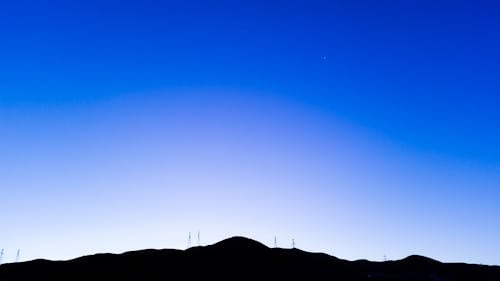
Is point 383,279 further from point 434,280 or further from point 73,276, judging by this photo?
point 73,276

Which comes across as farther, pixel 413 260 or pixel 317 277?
pixel 413 260

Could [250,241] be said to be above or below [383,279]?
above

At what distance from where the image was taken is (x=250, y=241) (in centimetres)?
5791

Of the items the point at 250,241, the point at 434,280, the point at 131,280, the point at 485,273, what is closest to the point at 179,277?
the point at 131,280

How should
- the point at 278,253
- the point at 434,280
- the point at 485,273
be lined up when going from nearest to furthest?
the point at 434,280 < the point at 278,253 < the point at 485,273

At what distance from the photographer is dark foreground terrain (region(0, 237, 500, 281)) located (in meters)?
50.0

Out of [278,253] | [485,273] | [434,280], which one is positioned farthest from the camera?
[485,273]

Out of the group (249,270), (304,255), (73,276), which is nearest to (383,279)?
(304,255)

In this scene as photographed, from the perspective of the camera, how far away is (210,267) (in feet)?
169

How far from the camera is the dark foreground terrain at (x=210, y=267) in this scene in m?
50.0

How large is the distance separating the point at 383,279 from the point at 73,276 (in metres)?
34.6

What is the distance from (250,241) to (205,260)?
23.9ft

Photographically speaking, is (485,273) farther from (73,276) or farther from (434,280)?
(73,276)

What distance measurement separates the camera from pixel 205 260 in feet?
174
